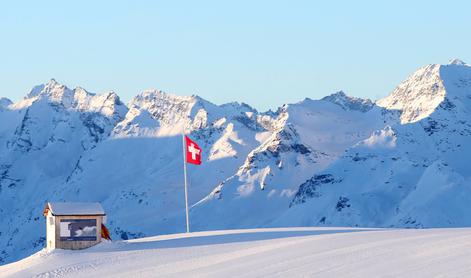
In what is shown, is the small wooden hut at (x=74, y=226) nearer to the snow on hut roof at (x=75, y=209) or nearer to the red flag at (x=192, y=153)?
the snow on hut roof at (x=75, y=209)

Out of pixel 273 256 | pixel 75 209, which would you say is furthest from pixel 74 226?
pixel 273 256

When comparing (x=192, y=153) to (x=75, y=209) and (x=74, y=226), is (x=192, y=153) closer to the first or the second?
(x=75, y=209)

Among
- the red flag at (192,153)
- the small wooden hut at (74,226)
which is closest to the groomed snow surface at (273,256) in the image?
the small wooden hut at (74,226)

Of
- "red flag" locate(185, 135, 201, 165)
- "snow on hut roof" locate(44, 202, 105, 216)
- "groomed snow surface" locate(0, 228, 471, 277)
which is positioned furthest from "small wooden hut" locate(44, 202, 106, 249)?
"red flag" locate(185, 135, 201, 165)

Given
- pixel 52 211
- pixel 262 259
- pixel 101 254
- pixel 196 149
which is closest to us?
pixel 262 259

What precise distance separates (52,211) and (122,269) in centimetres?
1163

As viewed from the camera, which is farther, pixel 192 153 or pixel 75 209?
pixel 192 153

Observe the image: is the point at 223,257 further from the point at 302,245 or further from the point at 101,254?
the point at 101,254

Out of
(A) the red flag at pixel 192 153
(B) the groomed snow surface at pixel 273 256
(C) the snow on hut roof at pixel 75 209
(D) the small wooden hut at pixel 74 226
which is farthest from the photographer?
(A) the red flag at pixel 192 153

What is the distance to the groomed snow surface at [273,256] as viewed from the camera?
1820 inches

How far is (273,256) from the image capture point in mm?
52562

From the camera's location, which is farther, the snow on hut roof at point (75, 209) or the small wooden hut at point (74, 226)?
the snow on hut roof at point (75, 209)

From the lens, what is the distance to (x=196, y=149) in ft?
233

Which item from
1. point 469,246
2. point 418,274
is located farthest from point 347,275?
point 469,246
